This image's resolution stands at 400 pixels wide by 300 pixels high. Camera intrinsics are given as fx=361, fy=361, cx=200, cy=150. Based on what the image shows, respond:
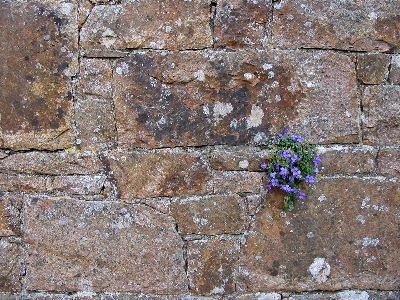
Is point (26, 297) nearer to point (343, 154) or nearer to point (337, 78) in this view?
point (343, 154)

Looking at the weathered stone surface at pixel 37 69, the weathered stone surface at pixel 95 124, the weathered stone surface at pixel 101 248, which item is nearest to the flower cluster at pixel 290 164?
the weathered stone surface at pixel 101 248

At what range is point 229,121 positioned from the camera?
2139 mm

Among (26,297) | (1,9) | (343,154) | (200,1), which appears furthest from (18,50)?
(343,154)

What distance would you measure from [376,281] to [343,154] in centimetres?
80

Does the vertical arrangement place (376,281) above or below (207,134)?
below

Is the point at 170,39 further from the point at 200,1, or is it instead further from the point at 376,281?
the point at 376,281

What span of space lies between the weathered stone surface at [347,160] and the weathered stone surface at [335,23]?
61 centimetres

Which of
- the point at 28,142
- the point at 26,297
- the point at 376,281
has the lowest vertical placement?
the point at 26,297

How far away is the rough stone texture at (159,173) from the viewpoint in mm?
2156

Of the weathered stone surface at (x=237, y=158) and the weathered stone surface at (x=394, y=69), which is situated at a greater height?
the weathered stone surface at (x=394, y=69)

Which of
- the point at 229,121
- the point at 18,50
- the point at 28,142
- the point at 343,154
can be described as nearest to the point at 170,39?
the point at 229,121

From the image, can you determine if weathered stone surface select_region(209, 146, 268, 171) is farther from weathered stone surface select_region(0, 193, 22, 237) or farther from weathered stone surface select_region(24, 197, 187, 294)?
weathered stone surface select_region(0, 193, 22, 237)

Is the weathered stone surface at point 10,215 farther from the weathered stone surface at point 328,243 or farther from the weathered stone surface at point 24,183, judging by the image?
the weathered stone surface at point 328,243

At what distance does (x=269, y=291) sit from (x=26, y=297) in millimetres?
1493
